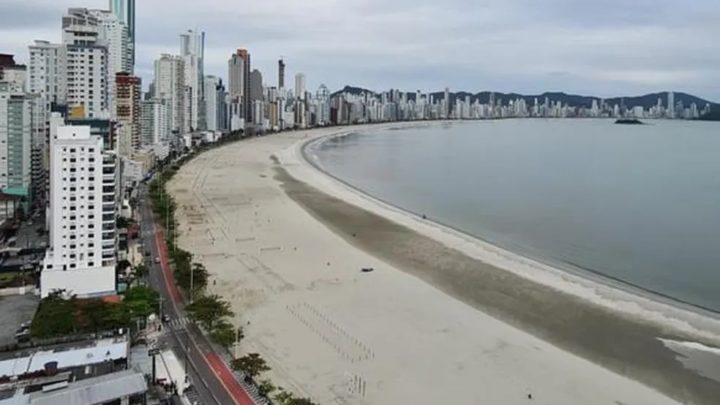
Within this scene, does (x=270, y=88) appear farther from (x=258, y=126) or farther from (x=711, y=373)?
(x=711, y=373)

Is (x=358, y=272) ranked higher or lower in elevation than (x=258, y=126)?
lower

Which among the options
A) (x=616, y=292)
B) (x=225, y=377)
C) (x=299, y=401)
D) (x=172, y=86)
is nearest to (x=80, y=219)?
(x=225, y=377)

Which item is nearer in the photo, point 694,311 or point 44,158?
point 694,311

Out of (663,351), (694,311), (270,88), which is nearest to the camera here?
(663,351)

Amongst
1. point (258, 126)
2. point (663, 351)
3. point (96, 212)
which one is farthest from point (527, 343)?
point (258, 126)

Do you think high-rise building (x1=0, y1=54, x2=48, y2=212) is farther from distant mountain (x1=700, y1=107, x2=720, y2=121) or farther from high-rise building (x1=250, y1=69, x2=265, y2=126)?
distant mountain (x1=700, y1=107, x2=720, y2=121)

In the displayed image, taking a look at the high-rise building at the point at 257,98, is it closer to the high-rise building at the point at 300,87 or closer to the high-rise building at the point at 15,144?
the high-rise building at the point at 300,87

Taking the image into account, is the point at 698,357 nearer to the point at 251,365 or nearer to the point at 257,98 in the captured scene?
the point at 251,365
